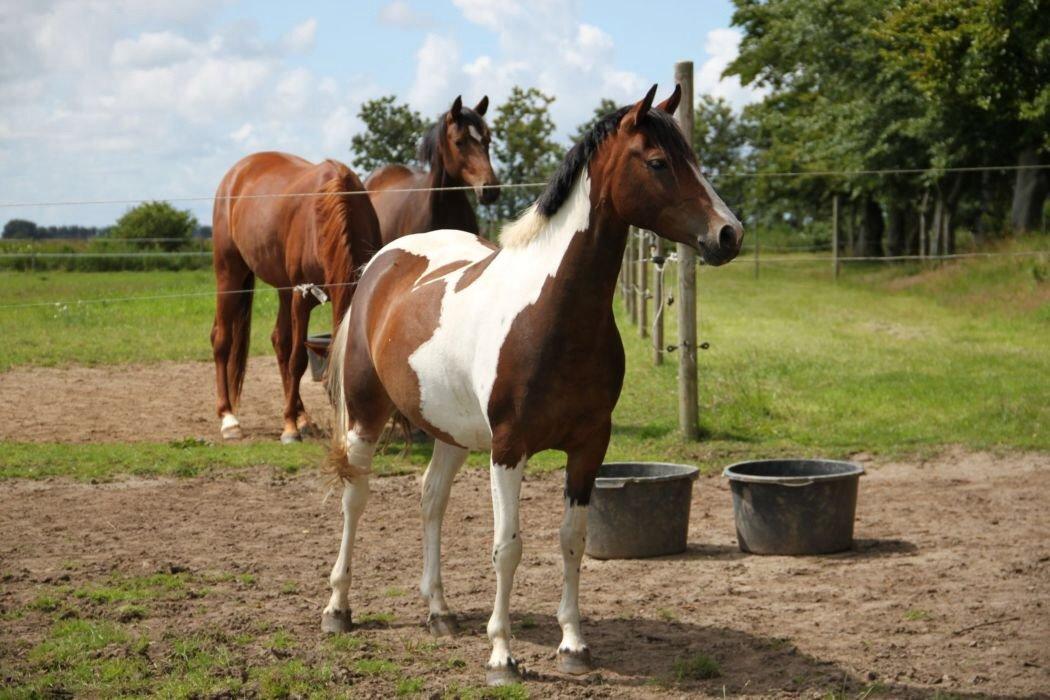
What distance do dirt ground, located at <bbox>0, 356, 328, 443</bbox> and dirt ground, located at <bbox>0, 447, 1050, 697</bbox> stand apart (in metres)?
1.71

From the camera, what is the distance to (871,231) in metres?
35.8

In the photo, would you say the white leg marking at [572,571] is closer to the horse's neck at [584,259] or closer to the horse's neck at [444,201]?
the horse's neck at [584,259]

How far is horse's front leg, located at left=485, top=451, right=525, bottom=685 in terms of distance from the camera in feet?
13.5

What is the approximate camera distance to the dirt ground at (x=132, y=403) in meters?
9.07

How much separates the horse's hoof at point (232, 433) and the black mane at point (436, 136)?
8.11 feet

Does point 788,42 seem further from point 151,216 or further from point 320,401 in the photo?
point 320,401

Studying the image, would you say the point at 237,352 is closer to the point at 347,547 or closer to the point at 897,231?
the point at 347,547

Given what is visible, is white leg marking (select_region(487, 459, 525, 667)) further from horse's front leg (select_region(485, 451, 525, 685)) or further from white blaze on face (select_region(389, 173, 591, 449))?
white blaze on face (select_region(389, 173, 591, 449))

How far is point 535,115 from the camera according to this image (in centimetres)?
3122

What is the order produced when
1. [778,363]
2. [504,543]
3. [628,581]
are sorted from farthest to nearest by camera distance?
[778,363] → [628,581] → [504,543]

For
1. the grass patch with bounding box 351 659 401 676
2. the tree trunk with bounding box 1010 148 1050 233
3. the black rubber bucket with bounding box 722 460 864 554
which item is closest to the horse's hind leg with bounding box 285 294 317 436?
the black rubber bucket with bounding box 722 460 864 554

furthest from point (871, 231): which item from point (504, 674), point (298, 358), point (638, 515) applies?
point (504, 674)

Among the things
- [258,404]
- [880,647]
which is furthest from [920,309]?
[880,647]

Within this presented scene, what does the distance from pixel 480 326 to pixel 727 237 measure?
39.0 inches
